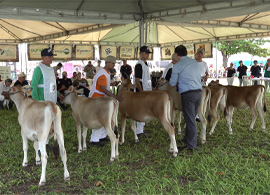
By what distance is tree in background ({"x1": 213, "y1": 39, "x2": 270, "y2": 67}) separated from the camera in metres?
35.9

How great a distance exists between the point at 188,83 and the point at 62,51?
49.0 feet

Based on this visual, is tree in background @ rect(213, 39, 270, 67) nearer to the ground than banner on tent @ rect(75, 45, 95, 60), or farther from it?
farther from it

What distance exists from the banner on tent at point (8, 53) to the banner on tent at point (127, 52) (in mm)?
7196

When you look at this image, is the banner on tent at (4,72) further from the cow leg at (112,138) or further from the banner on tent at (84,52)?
the cow leg at (112,138)

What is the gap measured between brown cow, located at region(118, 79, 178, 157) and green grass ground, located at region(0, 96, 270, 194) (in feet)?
2.01

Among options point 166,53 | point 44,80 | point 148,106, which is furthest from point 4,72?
point 148,106

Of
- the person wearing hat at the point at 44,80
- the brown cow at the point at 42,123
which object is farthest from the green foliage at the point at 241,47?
the brown cow at the point at 42,123

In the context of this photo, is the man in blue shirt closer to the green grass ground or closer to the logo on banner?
the green grass ground

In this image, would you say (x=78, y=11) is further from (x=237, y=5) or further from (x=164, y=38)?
(x=164, y=38)

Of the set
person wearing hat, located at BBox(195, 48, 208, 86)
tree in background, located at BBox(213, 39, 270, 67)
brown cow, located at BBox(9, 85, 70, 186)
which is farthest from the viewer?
tree in background, located at BBox(213, 39, 270, 67)

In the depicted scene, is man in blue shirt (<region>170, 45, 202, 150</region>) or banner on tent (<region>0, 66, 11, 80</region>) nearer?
man in blue shirt (<region>170, 45, 202, 150</region>)

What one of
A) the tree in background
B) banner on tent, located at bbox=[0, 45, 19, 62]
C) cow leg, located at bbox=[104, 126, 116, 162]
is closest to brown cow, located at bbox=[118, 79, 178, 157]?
cow leg, located at bbox=[104, 126, 116, 162]

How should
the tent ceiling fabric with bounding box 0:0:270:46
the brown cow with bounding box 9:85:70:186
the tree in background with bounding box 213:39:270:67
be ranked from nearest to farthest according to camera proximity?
the brown cow with bounding box 9:85:70:186 → the tent ceiling fabric with bounding box 0:0:270:46 → the tree in background with bounding box 213:39:270:67

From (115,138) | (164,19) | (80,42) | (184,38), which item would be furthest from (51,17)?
(184,38)
